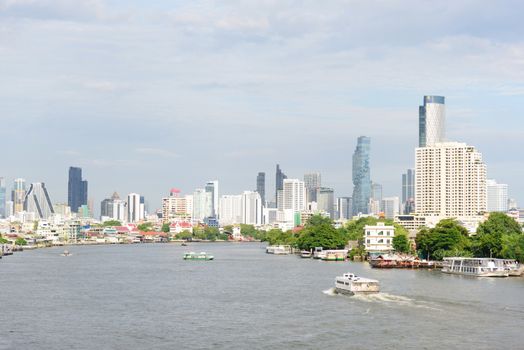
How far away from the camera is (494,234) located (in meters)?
78.9

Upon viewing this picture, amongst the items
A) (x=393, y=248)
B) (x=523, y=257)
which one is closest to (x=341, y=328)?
(x=523, y=257)

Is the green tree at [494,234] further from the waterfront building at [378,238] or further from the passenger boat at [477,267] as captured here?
the waterfront building at [378,238]

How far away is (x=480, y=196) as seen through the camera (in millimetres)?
173000

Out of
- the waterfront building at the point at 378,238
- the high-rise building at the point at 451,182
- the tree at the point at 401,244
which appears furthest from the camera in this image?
the high-rise building at the point at 451,182

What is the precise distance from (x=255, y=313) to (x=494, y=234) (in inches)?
1626

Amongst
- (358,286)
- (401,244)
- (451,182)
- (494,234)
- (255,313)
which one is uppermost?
(451,182)

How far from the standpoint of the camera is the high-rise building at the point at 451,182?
17250 cm

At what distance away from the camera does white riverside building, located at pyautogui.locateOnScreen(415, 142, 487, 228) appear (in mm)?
172500

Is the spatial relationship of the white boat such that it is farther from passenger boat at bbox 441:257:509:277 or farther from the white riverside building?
the white riverside building

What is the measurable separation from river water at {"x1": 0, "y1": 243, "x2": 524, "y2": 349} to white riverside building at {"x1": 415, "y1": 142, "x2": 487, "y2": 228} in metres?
108

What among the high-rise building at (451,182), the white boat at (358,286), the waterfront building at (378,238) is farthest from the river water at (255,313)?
the high-rise building at (451,182)

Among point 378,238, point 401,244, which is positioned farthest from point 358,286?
point 378,238

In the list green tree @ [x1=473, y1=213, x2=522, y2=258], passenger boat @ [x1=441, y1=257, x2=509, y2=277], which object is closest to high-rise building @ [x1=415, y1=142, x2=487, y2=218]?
green tree @ [x1=473, y1=213, x2=522, y2=258]

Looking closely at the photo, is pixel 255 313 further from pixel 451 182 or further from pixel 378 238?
pixel 451 182
